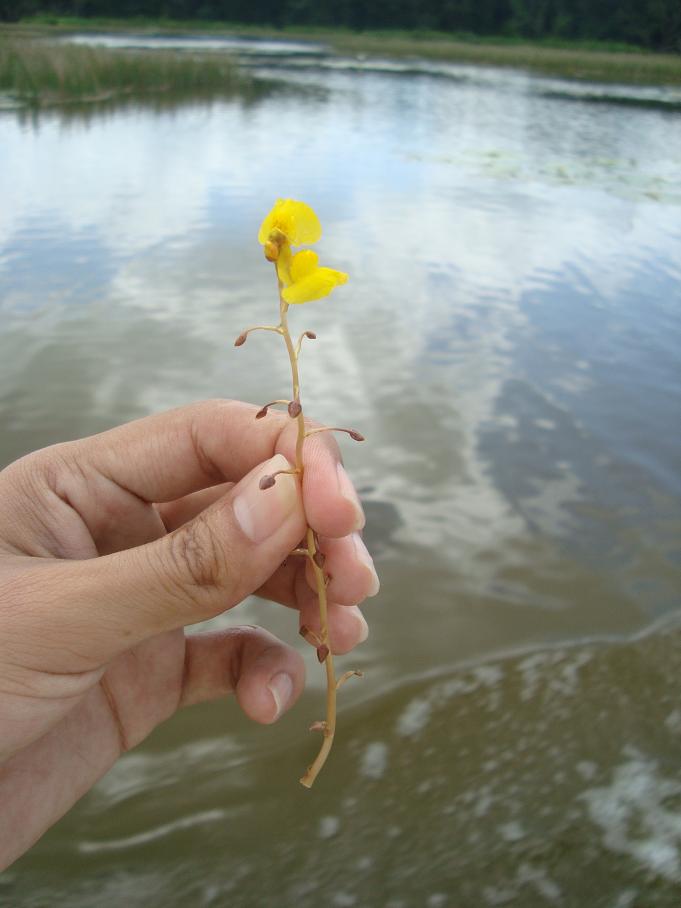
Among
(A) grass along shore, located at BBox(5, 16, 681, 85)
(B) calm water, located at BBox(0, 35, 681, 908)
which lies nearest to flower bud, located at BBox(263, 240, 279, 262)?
(B) calm water, located at BBox(0, 35, 681, 908)

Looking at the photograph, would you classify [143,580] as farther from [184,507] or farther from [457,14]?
[457,14]

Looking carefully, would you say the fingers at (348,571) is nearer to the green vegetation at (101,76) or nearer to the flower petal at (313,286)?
the flower petal at (313,286)

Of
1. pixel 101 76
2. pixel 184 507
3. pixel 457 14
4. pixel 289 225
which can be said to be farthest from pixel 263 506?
pixel 457 14

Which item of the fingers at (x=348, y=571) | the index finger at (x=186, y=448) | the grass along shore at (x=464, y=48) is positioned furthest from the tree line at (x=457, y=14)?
the fingers at (x=348, y=571)

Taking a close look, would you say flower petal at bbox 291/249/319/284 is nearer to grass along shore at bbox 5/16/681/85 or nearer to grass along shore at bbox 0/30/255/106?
grass along shore at bbox 0/30/255/106

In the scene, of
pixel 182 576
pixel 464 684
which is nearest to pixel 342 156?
pixel 464 684

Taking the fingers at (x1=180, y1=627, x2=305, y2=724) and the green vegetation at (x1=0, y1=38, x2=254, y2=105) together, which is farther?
the green vegetation at (x1=0, y1=38, x2=254, y2=105)

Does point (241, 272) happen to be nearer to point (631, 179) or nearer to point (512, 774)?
point (512, 774)
